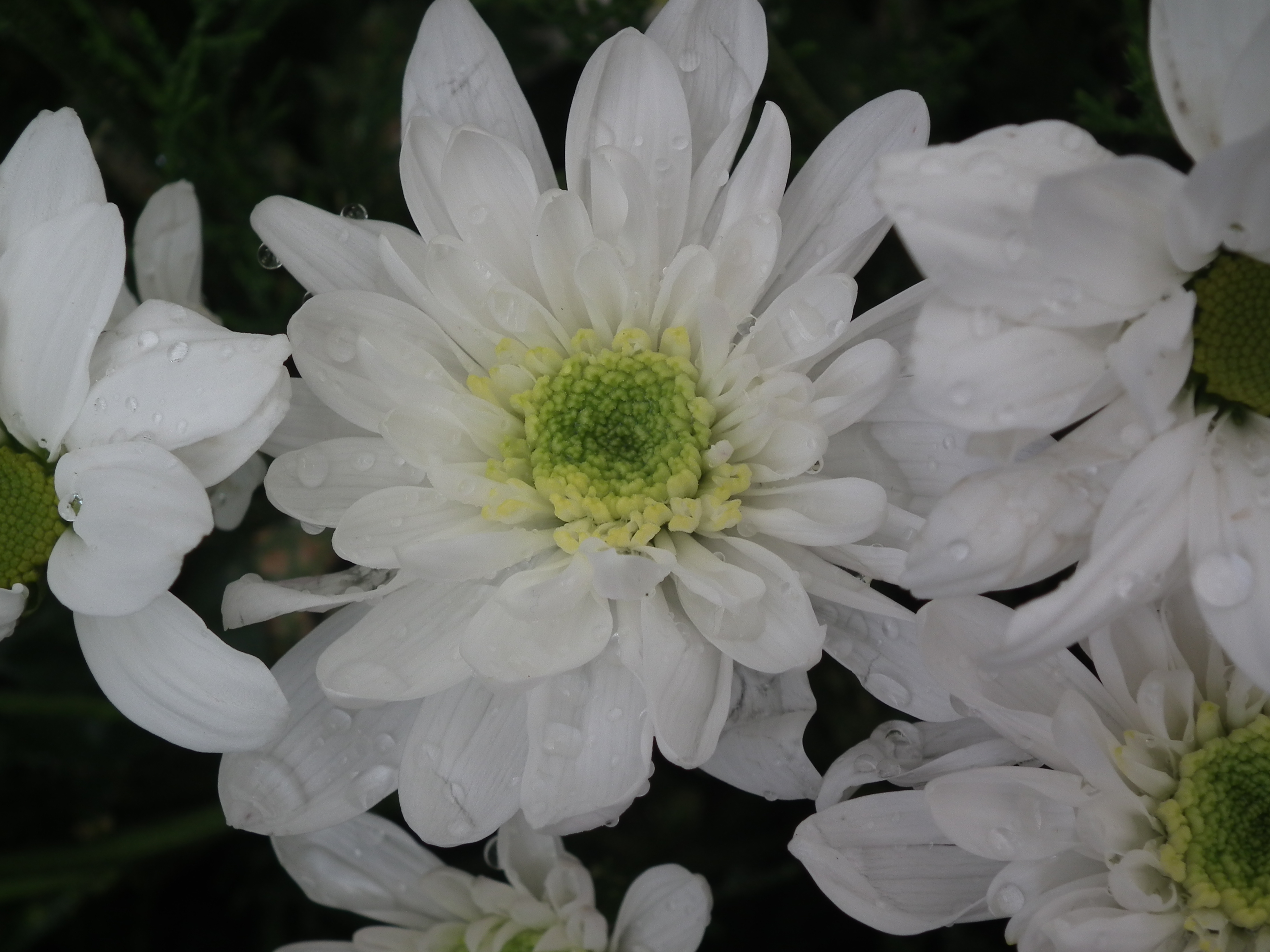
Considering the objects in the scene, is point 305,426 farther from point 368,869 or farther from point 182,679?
point 368,869

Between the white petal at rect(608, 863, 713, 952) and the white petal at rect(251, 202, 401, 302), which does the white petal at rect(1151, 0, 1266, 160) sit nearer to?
the white petal at rect(251, 202, 401, 302)

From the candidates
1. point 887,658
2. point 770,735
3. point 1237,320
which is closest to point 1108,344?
point 1237,320

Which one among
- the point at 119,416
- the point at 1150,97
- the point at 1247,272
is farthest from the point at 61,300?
the point at 1150,97

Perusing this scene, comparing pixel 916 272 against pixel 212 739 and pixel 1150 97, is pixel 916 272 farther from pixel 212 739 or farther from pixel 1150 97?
pixel 212 739

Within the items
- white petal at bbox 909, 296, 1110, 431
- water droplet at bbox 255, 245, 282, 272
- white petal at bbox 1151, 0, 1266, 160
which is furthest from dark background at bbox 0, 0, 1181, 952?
white petal at bbox 909, 296, 1110, 431

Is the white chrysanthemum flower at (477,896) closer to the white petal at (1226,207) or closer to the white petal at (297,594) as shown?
the white petal at (297,594)

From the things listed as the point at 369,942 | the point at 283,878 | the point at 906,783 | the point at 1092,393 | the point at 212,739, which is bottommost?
the point at 283,878

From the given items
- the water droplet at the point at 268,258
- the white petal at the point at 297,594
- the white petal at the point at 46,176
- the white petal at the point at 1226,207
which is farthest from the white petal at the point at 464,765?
the white petal at the point at 1226,207
